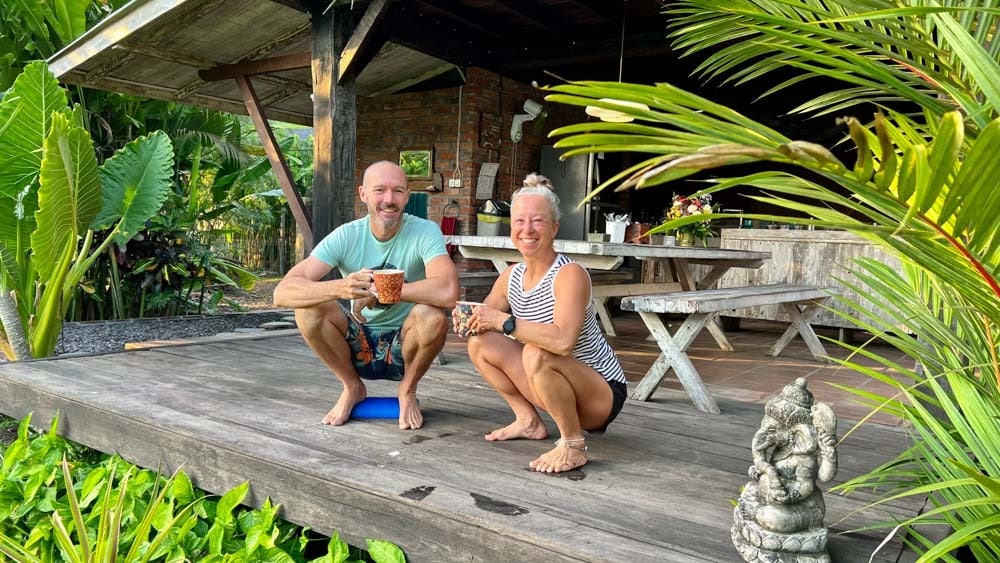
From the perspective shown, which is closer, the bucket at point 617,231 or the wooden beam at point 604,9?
the bucket at point 617,231

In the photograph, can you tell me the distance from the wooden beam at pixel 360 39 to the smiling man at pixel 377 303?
2.20m

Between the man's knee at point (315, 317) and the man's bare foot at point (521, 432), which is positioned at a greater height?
the man's knee at point (315, 317)

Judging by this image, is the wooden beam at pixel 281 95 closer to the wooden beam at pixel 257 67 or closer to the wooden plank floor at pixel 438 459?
the wooden beam at pixel 257 67

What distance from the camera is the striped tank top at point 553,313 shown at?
2266 millimetres

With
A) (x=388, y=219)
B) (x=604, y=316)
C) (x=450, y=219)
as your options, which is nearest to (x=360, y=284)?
(x=388, y=219)

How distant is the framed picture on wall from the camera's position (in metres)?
7.57

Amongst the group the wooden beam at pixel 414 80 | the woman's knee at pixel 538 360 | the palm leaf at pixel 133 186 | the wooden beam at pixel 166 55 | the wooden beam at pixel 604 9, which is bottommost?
the woman's knee at pixel 538 360

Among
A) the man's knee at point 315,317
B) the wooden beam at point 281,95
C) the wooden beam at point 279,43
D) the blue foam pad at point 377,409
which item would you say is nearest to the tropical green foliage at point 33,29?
the wooden beam at point 281,95

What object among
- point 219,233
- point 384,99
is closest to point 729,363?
point 384,99

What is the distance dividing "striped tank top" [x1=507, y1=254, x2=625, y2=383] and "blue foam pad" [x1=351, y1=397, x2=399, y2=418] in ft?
2.31

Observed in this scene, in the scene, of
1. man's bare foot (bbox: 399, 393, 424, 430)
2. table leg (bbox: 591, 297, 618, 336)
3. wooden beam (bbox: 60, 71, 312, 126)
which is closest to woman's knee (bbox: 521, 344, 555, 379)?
man's bare foot (bbox: 399, 393, 424, 430)

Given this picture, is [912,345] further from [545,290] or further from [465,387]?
[465,387]

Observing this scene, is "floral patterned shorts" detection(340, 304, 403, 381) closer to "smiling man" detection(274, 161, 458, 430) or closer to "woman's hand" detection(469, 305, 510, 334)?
"smiling man" detection(274, 161, 458, 430)

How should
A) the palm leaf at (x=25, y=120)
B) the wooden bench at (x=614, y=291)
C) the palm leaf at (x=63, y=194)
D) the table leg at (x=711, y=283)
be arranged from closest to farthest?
the palm leaf at (x=63, y=194) < the palm leaf at (x=25, y=120) < the wooden bench at (x=614, y=291) < the table leg at (x=711, y=283)
